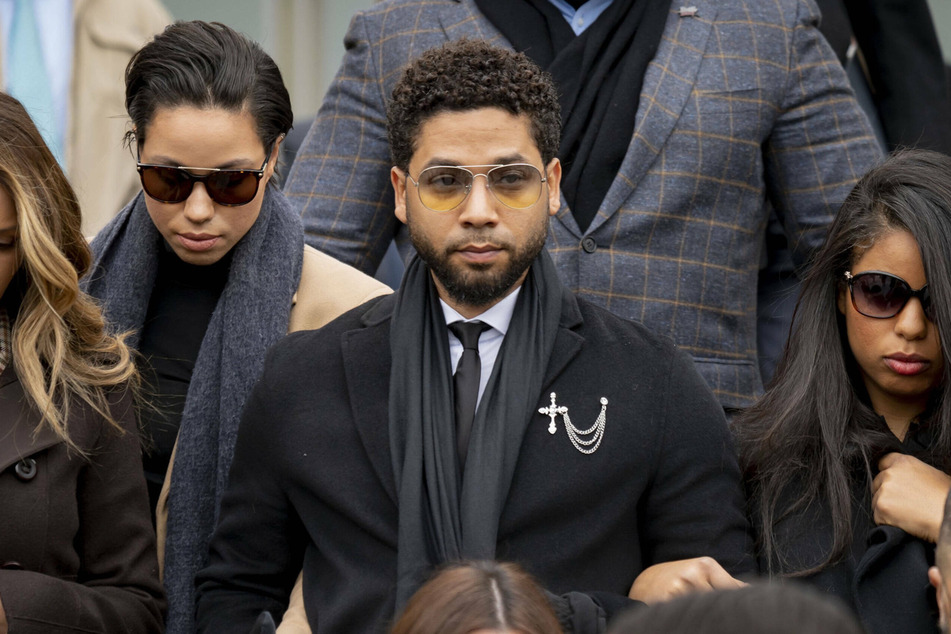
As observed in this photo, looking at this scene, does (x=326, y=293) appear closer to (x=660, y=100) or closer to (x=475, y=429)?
(x=475, y=429)

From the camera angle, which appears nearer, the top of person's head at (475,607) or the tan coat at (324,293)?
the top of person's head at (475,607)

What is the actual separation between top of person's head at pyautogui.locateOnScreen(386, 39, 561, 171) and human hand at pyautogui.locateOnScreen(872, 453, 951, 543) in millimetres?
1042

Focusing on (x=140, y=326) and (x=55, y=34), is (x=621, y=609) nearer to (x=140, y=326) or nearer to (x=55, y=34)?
(x=140, y=326)

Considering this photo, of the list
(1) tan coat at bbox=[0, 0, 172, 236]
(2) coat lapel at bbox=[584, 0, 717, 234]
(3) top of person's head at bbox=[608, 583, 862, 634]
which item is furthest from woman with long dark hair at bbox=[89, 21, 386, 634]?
(3) top of person's head at bbox=[608, 583, 862, 634]

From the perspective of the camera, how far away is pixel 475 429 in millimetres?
3158

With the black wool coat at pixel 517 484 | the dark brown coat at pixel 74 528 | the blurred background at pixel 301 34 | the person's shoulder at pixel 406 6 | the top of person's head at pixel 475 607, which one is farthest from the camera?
the blurred background at pixel 301 34

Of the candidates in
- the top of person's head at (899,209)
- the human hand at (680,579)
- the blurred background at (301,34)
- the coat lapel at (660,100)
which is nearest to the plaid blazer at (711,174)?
the coat lapel at (660,100)

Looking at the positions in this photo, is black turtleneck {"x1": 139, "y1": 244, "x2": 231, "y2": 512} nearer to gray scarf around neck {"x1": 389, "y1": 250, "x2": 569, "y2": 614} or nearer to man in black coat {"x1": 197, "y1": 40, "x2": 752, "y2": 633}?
man in black coat {"x1": 197, "y1": 40, "x2": 752, "y2": 633}

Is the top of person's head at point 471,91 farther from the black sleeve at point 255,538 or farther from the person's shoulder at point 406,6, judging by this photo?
the person's shoulder at point 406,6

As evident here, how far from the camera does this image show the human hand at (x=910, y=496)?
312 centimetres

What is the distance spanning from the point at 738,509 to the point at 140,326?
1.56 metres

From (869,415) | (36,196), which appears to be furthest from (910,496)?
(36,196)

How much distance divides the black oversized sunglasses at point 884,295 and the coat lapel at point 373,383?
3.52ft

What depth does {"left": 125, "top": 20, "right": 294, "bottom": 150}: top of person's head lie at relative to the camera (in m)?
3.65
